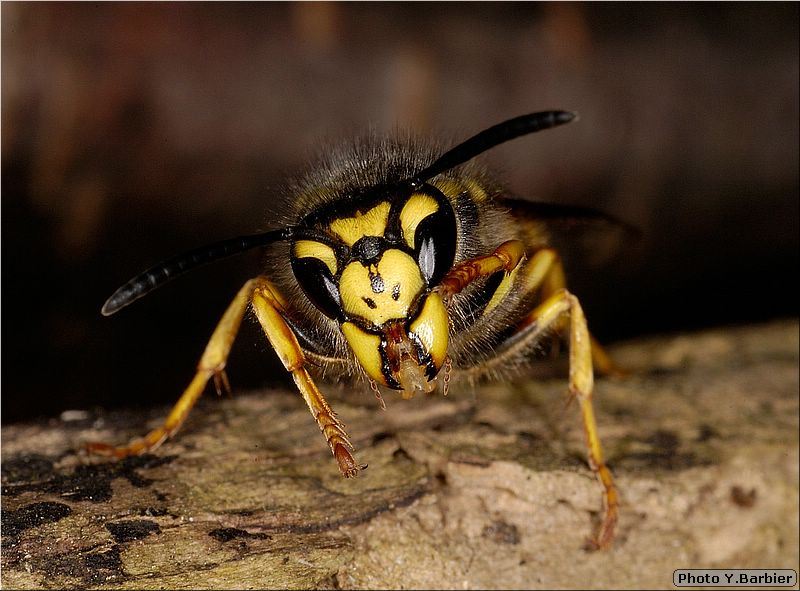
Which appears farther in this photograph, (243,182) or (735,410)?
(243,182)

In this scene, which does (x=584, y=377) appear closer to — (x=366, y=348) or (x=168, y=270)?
(x=366, y=348)

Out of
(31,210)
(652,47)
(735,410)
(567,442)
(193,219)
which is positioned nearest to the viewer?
(567,442)

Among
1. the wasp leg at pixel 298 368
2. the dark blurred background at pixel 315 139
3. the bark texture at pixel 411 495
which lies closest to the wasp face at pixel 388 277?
the wasp leg at pixel 298 368

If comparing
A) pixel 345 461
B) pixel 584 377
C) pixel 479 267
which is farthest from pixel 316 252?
pixel 584 377

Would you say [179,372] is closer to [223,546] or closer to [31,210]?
[31,210]

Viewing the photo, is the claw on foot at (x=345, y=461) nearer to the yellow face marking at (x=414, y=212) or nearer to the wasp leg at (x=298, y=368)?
the wasp leg at (x=298, y=368)

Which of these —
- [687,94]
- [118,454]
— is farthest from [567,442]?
[687,94]

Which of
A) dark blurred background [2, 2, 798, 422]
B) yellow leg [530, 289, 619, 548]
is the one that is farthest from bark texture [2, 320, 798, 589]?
dark blurred background [2, 2, 798, 422]
